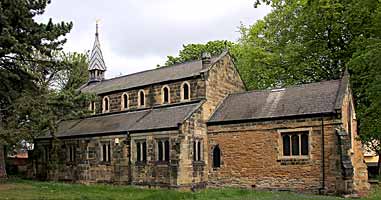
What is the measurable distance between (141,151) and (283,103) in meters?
10.7

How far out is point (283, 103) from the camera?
30141 mm

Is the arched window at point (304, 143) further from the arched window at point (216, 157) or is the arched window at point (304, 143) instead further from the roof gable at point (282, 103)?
the arched window at point (216, 157)

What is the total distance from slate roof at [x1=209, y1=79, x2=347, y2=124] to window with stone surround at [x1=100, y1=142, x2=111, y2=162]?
8.52m

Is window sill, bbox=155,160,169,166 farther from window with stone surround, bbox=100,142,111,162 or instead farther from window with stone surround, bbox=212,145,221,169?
window with stone surround, bbox=100,142,111,162

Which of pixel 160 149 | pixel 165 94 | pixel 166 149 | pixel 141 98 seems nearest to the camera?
pixel 166 149

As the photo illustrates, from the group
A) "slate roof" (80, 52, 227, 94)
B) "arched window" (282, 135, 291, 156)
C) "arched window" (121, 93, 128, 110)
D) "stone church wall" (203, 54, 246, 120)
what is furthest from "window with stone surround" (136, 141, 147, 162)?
"arched window" (282, 135, 291, 156)

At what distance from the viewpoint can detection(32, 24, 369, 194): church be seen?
27109 mm

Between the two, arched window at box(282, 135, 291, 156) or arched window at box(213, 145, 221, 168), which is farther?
arched window at box(213, 145, 221, 168)

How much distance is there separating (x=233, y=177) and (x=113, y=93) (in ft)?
50.4

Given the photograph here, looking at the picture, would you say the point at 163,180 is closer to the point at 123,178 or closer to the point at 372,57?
the point at 123,178

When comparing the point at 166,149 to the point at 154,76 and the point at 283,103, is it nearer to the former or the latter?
the point at 283,103

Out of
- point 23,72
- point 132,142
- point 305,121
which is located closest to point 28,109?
point 23,72

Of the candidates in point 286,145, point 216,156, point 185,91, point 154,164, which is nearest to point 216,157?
point 216,156

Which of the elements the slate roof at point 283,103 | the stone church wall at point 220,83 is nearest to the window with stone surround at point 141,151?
the stone church wall at point 220,83
